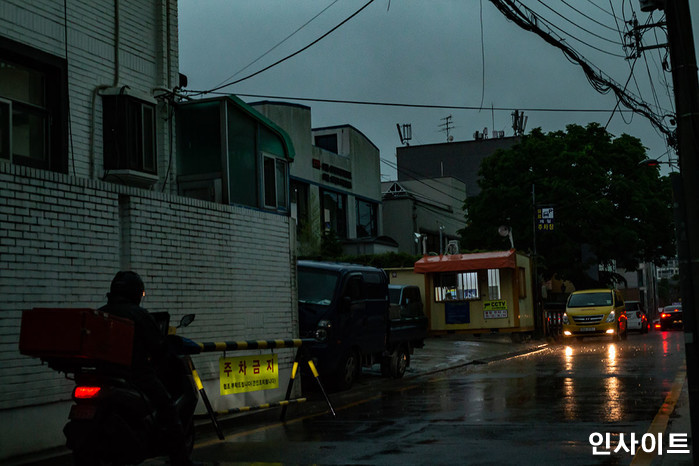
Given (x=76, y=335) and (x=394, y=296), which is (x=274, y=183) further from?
(x=76, y=335)

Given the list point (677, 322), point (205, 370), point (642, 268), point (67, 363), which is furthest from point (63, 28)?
point (642, 268)

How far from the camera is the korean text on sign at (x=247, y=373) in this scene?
1119 cm

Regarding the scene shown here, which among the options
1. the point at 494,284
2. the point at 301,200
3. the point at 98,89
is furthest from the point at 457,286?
the point at 98,89

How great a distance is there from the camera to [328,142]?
140ft

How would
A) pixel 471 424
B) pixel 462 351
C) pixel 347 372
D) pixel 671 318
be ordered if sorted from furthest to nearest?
pixel 671 318 → pixel 462 351 → pixel 347 372 → pixel 471 424

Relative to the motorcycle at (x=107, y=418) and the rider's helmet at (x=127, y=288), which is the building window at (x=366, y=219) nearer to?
the rider's helmet at (x=127, y=288)

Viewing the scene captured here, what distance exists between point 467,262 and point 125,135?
1673 cm

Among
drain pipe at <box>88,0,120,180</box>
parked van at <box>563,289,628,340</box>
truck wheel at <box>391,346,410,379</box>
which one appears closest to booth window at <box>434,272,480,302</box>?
parked van at <box>563,289,628,340</box>

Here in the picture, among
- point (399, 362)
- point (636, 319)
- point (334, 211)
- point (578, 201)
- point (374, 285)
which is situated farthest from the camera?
point (578, 201)

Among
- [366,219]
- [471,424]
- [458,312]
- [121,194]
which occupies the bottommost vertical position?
[471,424]

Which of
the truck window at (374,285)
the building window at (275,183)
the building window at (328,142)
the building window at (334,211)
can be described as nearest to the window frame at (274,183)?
the building window at (275,183)

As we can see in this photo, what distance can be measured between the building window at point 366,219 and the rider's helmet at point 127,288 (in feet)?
119

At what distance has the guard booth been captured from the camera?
28.5 metres

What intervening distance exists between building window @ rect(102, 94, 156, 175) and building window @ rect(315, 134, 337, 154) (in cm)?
2844
